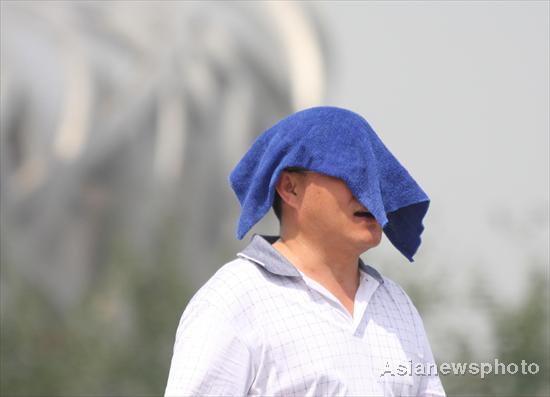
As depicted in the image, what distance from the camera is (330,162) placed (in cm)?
230

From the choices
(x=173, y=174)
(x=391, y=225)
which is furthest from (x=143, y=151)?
(x=391, y=225)

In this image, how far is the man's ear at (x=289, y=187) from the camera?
2.37 metres

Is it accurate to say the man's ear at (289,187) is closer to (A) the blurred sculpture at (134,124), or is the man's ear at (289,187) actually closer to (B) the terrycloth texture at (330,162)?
(B) the terrycloth texture at (330,162)

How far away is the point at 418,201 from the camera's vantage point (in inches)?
93.6

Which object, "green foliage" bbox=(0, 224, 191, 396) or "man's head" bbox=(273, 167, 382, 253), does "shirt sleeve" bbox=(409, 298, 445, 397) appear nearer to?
"man's head" bbox=(273, 167, 382, 253)

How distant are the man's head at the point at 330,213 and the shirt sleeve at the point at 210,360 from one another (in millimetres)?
265

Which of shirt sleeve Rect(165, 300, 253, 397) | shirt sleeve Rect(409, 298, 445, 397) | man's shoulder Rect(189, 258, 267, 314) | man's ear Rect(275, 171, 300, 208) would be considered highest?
man's ear Rect(275, 171, 300, 208)

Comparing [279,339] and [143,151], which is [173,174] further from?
[279,339]

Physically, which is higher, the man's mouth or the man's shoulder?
the man's mouth

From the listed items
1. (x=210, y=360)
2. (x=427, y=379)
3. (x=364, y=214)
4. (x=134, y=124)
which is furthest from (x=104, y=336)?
(x=210, y=360)

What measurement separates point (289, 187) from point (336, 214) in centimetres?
11

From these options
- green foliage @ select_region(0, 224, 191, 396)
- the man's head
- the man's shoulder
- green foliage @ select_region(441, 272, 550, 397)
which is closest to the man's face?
the man's head

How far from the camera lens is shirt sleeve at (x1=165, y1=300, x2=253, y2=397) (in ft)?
7.10

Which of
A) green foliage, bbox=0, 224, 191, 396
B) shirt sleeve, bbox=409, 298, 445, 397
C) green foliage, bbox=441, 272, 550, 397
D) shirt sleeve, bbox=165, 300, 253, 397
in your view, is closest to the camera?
shirt sleeve, bbox=165, 300, 253, 397
